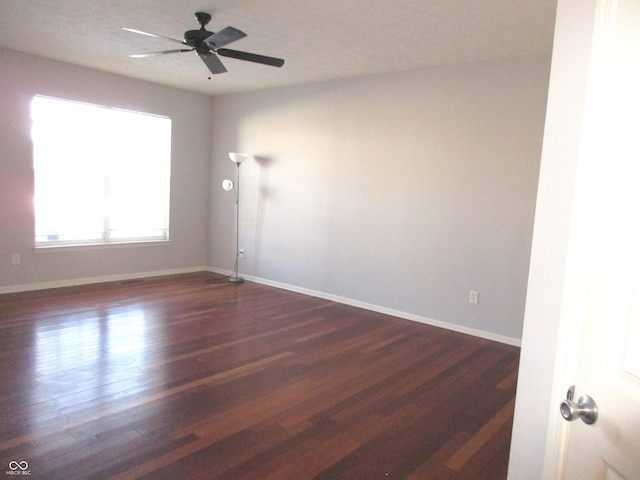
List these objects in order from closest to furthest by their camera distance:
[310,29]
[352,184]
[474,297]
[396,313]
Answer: [310,29] → [474,297] → [396,313] → [352,184]

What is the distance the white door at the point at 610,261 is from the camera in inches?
34.3

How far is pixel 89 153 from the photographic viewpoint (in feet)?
18.1

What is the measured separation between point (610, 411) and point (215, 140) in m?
6.54

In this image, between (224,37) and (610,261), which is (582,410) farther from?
(224,37)

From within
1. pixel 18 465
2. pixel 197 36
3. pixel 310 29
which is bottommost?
pixel 18 465

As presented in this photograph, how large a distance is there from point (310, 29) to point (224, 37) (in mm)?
906

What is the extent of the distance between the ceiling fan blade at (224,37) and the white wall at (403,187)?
220cm

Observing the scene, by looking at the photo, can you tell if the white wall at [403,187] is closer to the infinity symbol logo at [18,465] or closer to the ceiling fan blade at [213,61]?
the ceiling fan blade at [213,61]

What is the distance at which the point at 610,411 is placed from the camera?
0.90m

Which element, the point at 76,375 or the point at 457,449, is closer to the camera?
the point at 457,449

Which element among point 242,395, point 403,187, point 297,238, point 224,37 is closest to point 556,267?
point 242,395

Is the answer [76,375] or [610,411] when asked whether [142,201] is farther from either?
[610,411]

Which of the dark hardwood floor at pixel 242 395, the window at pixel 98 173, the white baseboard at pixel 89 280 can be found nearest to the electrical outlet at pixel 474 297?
the dark hardwood floor at pixel 242 395

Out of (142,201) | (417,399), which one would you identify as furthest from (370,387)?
(142,201)
